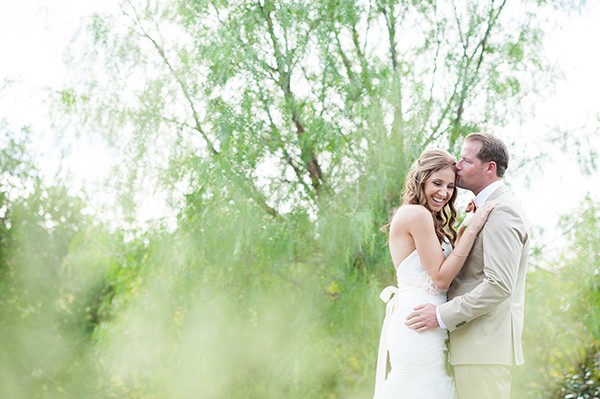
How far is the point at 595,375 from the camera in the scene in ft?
18.0

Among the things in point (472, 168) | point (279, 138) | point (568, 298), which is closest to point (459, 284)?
point (472, 168)

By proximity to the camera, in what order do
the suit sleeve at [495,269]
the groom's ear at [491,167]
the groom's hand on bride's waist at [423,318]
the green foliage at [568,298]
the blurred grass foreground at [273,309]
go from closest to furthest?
the suit sleeve at [495,269] → the groom's hand on bride's waist at [423,318] → the groom's ear at [491,167] → the blurred grass foreground at [273,309] → the green foliage at [568,298]

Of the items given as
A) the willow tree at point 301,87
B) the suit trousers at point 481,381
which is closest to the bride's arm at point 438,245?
the suit trousers at point 481,381

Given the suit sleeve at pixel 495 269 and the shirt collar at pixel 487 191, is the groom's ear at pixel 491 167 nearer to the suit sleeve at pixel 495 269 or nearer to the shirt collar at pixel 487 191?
the shirt collar at pixel 487 191

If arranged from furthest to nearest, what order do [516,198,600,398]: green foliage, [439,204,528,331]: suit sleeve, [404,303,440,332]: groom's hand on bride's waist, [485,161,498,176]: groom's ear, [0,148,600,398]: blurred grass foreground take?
[516,198,600,398]: green foliage → [0,148,600,398]: blurred grass foreground → [485,161,498,176]: groom's ear → [404,303,440,332]: groom's hand on bride's waist → [439,204,528,331]: suit sleeve

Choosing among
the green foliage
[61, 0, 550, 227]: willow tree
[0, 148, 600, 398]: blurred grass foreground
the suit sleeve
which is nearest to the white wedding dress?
the suit sleeve

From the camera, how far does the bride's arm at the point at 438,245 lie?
2.52 meters

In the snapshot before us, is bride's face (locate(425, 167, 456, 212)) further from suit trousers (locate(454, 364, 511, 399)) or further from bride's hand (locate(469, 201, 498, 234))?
suit trousers (locate(454, 364, 511, 399))

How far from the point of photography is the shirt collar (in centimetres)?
263

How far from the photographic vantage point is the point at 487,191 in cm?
264

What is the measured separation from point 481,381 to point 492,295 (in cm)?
29

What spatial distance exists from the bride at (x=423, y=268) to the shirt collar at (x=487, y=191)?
82 millimetres

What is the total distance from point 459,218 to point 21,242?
12.5 feet

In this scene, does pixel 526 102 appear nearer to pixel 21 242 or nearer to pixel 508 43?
pixel 508 43
